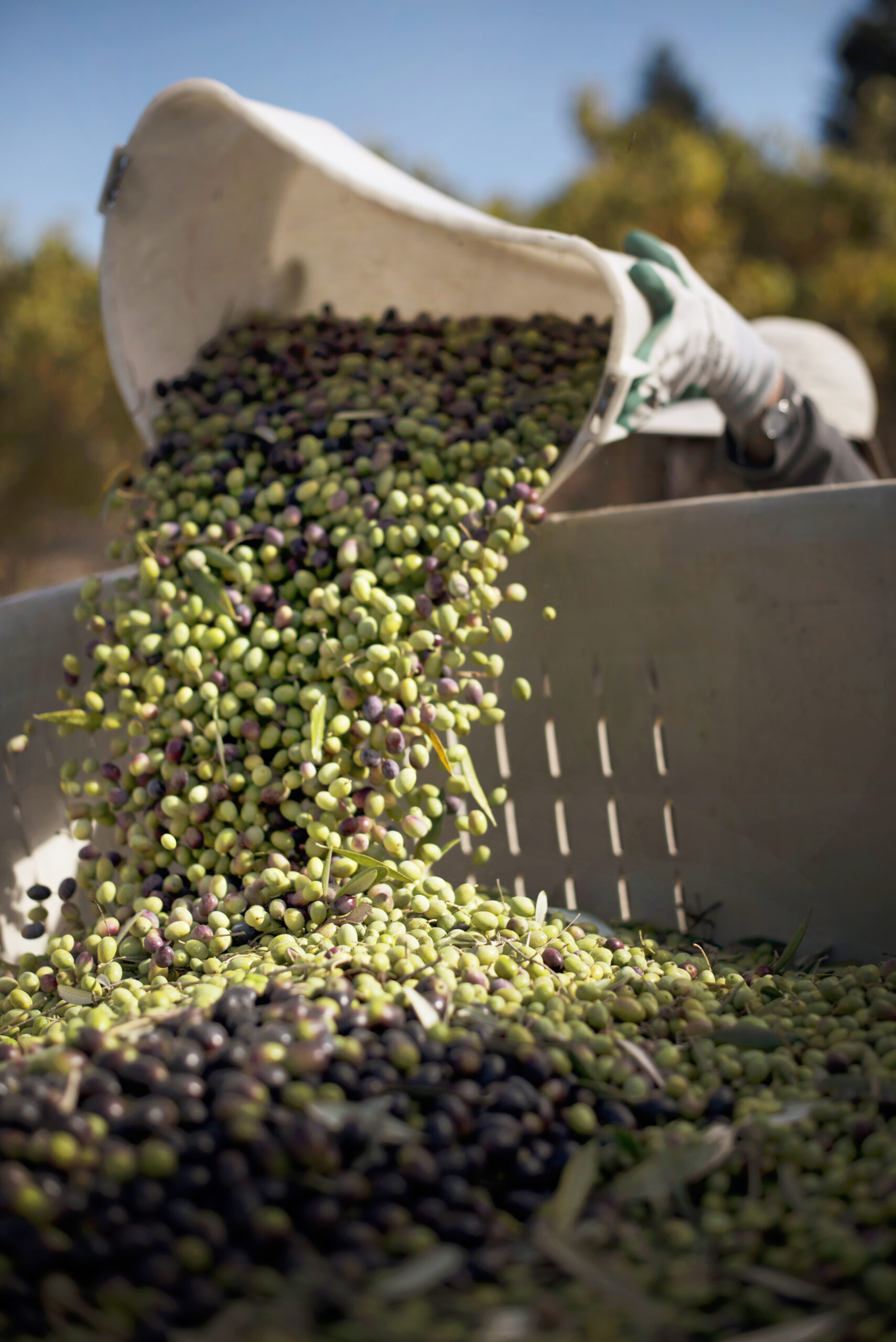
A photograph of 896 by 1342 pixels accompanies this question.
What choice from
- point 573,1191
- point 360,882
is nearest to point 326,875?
point 360,882

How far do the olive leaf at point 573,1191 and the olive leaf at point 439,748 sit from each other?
0.57m

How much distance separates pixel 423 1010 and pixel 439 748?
443 millimetres

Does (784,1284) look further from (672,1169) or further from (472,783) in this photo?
(472,783)

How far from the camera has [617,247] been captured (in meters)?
9.58

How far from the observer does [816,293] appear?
377 inches

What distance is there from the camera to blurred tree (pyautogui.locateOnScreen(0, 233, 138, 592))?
8.77 m

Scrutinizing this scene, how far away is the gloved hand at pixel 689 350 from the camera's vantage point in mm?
1417

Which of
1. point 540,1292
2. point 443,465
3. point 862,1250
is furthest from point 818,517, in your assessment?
point 540,1292

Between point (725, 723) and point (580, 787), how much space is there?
27cm

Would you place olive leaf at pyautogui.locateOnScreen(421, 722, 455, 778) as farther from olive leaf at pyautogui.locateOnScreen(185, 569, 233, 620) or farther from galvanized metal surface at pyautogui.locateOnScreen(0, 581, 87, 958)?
galvanized metal surface at pyautogui.locateOnScreen(0, 581, 87, 958)

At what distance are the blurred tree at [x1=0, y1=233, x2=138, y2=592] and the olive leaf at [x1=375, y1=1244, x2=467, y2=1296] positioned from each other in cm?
886

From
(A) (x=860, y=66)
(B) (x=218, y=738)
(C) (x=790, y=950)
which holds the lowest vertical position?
(C) (x=790, y=950)

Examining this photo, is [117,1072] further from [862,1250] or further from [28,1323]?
[862,1250]

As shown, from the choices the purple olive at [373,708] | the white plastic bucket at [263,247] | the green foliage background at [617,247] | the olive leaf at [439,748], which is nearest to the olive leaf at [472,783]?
the olive leaf at [439,748]
